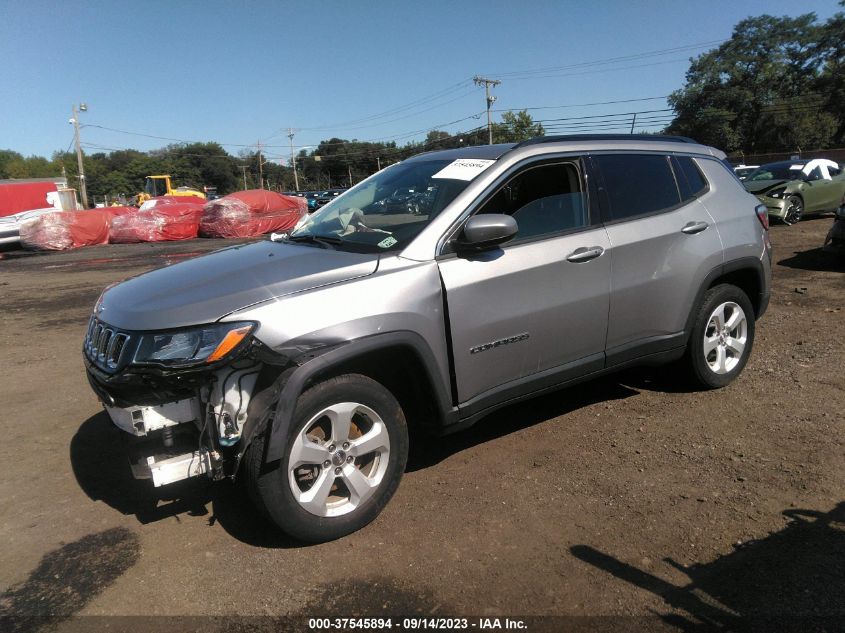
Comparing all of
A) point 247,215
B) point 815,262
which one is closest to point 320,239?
point 815,262

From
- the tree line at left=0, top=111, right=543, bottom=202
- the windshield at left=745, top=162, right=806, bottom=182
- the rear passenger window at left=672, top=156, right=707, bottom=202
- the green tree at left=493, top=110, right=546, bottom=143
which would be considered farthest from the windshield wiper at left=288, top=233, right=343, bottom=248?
the tree line at left=0, top=111, right=543, bottom=202

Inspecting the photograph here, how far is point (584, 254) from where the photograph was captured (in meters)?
3.80

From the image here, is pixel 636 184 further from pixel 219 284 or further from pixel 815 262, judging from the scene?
pixel 815 262

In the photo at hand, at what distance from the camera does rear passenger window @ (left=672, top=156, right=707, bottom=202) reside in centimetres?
452

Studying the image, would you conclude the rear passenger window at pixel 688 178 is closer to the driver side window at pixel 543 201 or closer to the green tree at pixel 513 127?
the driver side window at pixel 543 201

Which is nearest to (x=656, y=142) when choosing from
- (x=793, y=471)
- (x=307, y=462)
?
(x=793, y=471)

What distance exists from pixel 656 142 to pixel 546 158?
4.04 feet

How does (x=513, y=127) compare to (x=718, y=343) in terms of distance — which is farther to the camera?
(x=513, y=127)

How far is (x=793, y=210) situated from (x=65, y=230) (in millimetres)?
21392

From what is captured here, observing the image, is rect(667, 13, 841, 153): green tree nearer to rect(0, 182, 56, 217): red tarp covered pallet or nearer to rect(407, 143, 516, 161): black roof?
rect(0, 182, 56, 217): red tarp covered pallet

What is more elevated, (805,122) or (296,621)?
(805,122)

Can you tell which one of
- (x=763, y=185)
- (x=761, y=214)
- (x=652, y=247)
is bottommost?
(x=652, y=247)

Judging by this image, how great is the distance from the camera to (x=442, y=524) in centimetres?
322

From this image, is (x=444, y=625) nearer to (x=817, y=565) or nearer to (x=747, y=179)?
(x=817, y=565)
